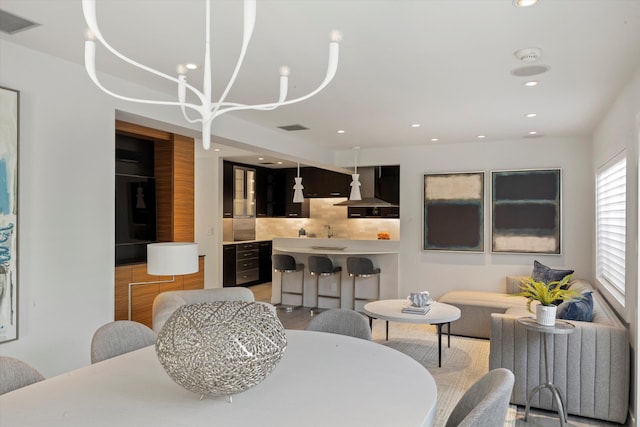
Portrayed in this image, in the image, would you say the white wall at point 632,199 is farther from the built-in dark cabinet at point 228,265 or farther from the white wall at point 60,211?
the built-in dark cabinet at point 228,265

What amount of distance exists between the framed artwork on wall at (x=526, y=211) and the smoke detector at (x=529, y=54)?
3.58 metres

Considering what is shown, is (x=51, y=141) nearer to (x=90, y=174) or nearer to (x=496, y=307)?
(x=90, y=174)

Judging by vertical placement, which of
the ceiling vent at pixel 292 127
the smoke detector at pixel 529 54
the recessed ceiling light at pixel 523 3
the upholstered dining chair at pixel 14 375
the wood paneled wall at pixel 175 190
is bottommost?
the upholstered dining chair at pixel 14 375

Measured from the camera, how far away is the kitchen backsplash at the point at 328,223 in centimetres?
931

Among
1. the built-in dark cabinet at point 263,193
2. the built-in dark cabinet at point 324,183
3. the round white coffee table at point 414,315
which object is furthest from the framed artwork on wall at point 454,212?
the built-in dark cabinet at point 263,193

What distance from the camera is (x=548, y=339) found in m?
3.35

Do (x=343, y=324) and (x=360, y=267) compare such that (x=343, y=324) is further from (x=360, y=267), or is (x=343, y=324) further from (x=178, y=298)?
(x=360, y=267)

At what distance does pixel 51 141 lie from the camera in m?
2.97

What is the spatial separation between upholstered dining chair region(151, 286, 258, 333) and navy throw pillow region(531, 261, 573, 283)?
3673mm

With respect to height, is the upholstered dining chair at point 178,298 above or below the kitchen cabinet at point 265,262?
above

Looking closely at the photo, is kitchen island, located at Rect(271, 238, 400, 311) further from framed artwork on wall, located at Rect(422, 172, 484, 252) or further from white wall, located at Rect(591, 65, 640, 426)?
white wall, located at Rect(591, 65, 640, 426)

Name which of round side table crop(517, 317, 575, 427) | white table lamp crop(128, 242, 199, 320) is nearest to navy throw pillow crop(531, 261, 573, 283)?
round side table crop(517, 317, 575, 427)

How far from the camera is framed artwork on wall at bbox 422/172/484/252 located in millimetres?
6449

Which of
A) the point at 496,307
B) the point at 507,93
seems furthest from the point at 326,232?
the point at 507,93
